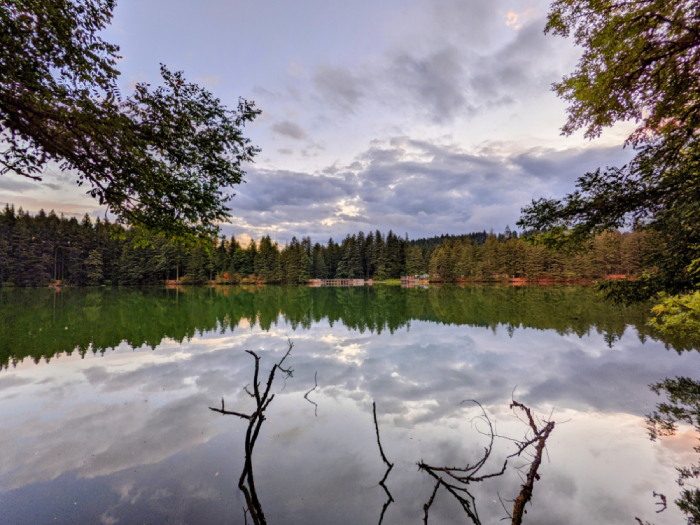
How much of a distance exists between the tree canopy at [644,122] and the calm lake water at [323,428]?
12.1ft

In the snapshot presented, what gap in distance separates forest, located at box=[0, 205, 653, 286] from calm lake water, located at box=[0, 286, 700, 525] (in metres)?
44.7

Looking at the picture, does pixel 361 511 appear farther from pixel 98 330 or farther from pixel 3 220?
pixel 3 220

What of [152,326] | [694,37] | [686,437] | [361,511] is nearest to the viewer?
[361,511]

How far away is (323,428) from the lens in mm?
5312

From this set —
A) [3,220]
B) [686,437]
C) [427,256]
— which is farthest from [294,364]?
[3,220]

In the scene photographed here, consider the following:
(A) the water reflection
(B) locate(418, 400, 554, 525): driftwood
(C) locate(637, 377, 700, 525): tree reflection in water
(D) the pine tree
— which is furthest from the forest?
(B) locate(418, 400, 554, 525): driftwood

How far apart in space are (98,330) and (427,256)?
6385cm

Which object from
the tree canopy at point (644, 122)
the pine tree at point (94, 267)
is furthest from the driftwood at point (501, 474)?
the pine tree at point (94, 267)

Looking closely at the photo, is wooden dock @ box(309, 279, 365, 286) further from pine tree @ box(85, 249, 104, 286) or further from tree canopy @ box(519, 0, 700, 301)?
tree canopy @ box(519, 0, 700, 301)

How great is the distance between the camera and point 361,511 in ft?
11.3

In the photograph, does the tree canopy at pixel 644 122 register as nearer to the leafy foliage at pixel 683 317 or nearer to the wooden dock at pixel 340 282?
the leafy foliage at pixel 683 317

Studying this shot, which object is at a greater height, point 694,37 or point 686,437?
point 694,37

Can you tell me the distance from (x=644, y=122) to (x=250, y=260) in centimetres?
6688

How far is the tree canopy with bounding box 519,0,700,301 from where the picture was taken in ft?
15.3
